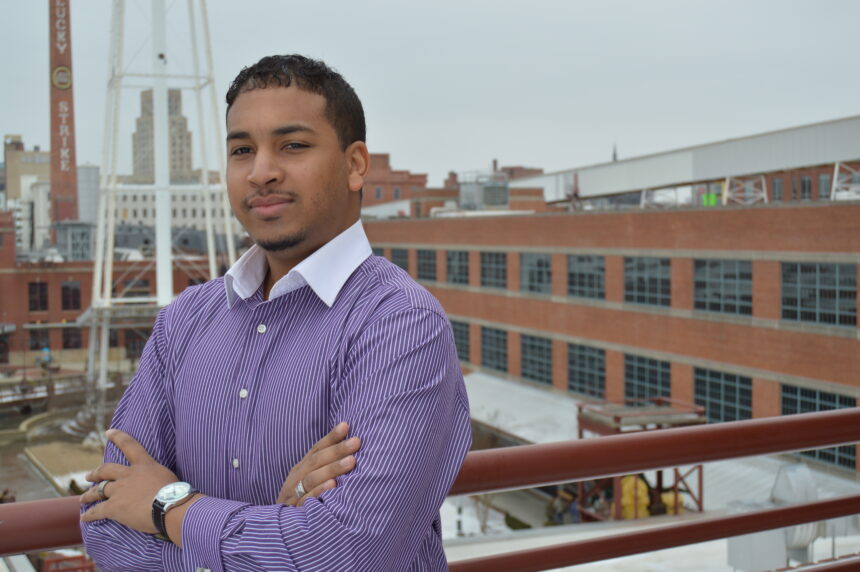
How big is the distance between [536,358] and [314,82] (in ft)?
85.0

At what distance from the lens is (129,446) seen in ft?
5.08

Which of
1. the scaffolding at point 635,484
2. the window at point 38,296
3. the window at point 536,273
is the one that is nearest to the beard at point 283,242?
the scaffolding at point 635,484

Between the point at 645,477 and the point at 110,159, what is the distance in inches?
867

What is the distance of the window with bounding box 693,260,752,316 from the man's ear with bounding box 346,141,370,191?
61.9ft

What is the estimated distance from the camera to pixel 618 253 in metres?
23.3

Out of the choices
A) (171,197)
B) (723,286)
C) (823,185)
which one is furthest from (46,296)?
(171,197)

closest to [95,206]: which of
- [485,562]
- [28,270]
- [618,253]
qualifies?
[28,270]

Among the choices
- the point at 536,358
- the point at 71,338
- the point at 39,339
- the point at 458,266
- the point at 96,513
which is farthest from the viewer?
the point at 71,338

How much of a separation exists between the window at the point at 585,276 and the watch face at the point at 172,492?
23.1 meters

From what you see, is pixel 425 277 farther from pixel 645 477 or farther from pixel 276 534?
pixel 276 534

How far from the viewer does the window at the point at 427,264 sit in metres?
33.5

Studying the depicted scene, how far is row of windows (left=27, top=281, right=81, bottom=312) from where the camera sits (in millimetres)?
38625

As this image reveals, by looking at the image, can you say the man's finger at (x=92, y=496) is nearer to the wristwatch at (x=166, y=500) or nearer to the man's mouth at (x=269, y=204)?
the wristwatch at (x=166, y=500)

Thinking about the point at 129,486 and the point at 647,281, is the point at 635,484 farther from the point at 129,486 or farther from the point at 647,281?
the point at 129,486
